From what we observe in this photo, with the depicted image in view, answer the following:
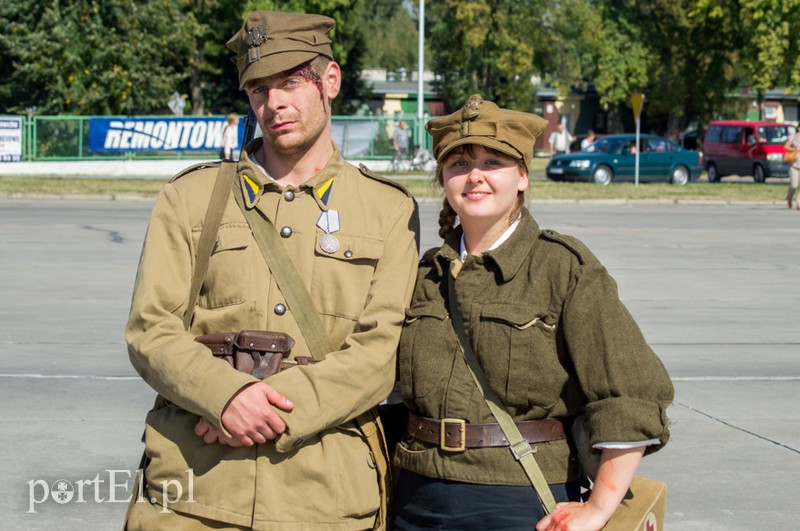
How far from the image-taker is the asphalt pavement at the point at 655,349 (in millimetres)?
5500

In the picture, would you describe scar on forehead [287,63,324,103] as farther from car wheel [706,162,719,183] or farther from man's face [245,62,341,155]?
car wheel [706,162,719,183]

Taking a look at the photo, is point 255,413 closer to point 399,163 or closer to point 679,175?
point 679,175

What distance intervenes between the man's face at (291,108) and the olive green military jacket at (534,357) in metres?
0.50

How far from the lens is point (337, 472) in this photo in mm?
2938

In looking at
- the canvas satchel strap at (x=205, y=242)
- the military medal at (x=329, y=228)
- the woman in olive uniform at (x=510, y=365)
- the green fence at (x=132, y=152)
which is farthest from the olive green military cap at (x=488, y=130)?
the green fence at (x=132, y=152)

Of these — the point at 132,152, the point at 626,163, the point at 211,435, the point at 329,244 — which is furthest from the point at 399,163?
the point at 211,435

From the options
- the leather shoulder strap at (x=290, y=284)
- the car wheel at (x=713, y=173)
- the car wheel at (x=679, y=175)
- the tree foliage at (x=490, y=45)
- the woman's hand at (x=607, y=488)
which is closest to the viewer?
the woman's hand at (x=607, y=488)

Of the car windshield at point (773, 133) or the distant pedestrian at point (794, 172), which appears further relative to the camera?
the car windshield at point (773, 133)

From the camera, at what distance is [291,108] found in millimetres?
3049

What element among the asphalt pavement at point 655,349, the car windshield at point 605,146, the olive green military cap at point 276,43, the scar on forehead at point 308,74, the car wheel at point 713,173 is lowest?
the asphalt pavement at point 655,349

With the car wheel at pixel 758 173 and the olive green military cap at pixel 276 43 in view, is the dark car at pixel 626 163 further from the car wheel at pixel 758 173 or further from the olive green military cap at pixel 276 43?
the olive green military cap at pixel 276 43

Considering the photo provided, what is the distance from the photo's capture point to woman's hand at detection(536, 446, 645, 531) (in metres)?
2.75

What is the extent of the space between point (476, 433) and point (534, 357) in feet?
0.76

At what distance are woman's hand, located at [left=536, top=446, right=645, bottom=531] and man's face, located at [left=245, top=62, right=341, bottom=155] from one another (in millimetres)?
1108
